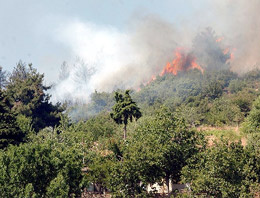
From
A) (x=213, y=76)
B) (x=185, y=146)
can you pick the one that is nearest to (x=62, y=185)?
(x=185, y=146)

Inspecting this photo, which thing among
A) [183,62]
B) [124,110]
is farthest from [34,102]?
[183,62]

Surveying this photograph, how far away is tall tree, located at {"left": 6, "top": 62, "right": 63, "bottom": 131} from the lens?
63544mm

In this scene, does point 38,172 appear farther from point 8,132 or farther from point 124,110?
point 124,110

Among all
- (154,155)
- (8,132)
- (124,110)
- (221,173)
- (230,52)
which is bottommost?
(221,173)

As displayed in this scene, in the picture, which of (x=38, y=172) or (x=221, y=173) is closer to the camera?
(x=38, y=172)

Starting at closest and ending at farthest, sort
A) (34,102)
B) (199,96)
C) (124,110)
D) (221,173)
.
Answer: (221,173) → (124,110) → (34,102) → (199,96)

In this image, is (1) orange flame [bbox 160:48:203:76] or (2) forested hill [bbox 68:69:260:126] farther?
(1) orange flame [bbox 160:48:203:76]

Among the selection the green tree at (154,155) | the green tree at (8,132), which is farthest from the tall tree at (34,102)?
the green tree at (154,155)

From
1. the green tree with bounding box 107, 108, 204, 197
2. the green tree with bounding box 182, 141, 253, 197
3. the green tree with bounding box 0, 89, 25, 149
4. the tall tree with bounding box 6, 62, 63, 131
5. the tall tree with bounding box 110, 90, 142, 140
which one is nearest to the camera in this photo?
the green tree with bounding box 182, 141, 253, 197

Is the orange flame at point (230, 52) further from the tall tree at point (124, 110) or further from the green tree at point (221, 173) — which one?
the green tree at point (221, 173)

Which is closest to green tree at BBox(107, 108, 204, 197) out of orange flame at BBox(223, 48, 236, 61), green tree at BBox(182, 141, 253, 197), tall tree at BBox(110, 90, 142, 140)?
green tree at BBox(182, 141, 253, 197)

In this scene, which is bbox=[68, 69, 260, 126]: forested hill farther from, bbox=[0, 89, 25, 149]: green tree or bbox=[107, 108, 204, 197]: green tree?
bbox=[0, 89, 25, 149]: green tree

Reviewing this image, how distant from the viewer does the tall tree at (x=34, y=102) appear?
208 feet

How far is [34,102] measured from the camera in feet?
215
